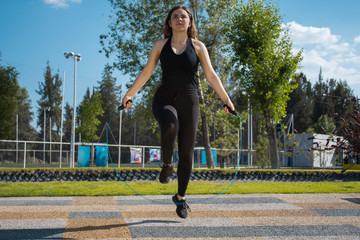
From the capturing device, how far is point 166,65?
14.1 feet

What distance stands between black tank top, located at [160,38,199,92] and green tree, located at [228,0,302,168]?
13.7 metres

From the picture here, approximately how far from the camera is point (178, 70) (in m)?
4.25

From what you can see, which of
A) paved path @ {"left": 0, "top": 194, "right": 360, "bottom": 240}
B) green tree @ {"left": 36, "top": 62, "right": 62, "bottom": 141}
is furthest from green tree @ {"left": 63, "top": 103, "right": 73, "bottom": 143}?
paved path @ {"left": 0, "top": 194, "right": 360, "bottom": 240}

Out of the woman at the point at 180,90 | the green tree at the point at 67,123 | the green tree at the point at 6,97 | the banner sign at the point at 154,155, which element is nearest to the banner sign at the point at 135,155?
the banner sign at the point at 154,155

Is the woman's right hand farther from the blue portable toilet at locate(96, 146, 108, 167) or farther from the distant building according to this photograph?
the blue portable toilet at locate(96, 146, 108, 167)

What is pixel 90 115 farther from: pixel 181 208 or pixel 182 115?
pixel 182 115

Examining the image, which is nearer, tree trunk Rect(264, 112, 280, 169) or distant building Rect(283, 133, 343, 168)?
tree trunk Rect(264, 112, 280, 169)

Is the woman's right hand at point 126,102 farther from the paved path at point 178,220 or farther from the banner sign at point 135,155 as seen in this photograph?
the banner sign at point 135,155

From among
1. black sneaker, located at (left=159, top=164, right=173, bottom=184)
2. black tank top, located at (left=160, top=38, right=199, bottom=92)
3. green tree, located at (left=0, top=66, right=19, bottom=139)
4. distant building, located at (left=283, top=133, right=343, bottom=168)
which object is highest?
green tree, located at (left=0, top=66, right=19, bottom=139)

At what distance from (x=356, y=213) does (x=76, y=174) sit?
32.2 feet

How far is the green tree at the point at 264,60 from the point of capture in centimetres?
1766

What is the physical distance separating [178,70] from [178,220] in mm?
2137

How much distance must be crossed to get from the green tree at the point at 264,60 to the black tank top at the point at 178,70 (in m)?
13.7

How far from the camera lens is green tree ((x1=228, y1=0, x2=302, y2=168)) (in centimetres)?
1766
